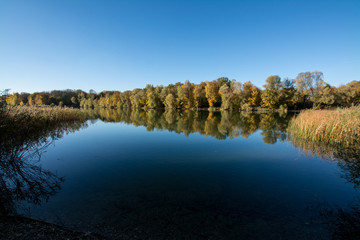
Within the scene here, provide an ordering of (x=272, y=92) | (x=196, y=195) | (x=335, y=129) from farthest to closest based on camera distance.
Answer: (x=272, y=92) → (x=335, y=129) → (x=196, y=195)

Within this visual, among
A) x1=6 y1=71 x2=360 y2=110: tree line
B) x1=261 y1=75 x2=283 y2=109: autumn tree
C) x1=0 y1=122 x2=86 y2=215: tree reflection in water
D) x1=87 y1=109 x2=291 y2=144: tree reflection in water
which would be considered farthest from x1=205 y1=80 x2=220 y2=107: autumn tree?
x1=0 y1=122 x2=86 y2=215: tree reflection in water

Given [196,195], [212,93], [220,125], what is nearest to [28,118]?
[196,195]

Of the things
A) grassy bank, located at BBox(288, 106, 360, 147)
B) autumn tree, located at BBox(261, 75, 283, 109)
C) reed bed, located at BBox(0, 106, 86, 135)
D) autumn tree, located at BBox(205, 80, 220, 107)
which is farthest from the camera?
autumn tree, located at BBox(205, 80, 220, 107)

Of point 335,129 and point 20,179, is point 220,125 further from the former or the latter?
point 20,179

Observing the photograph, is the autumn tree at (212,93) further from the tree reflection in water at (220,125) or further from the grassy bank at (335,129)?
the grassy bank at (335,129)

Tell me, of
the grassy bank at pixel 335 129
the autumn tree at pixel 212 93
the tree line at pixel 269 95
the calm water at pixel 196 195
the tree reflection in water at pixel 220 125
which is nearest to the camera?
the calm water at pixel 196 195

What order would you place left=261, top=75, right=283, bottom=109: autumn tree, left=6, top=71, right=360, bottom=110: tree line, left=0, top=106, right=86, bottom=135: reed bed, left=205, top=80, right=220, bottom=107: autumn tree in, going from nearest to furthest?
left=0, top=106, right=86, bottom=135: reed bed < left=6, top=71, right=360, bottom=110: tree line < left=261, top=75, right=283, bottom=109: autumn tree < left=205, top=80, right=220, bottom=107: autumn tree

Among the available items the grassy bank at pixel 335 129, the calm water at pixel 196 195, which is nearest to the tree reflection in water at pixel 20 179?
the calm water at pixel 196 195

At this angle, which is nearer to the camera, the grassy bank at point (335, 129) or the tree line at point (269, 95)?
the grassy bank at point (335, 129)

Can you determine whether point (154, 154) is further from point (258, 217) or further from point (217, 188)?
point (258, 217)

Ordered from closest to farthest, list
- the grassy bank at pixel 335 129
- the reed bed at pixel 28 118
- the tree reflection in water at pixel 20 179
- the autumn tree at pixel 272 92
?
the tree reflection in water at pixel 20 179 → the reed bed at pixel 28 118 → the grassy bank at pixel 335 129 → the autumn tree at pixel 272 92

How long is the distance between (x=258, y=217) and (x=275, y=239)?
616mm

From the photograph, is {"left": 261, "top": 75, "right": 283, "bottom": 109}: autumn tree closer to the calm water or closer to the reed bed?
the calm water

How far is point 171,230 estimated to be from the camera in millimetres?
3223
